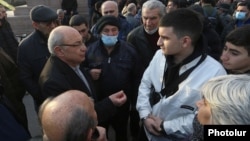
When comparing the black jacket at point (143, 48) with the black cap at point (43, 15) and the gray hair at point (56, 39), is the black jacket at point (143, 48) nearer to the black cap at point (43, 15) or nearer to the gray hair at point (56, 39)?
the black cap at point (43, 15)

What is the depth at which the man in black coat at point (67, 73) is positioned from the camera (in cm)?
249

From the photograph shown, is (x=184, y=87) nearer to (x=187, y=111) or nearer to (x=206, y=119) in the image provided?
(x=187, y=111)

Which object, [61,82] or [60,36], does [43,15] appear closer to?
[60,36]

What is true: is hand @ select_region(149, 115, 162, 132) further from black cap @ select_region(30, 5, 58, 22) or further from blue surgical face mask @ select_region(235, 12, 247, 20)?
blue surgical face mask @ select_region(235, 12, 247, 20)

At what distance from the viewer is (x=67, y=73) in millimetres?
2541

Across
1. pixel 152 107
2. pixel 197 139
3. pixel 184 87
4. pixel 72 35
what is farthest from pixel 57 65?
pixel 197 139

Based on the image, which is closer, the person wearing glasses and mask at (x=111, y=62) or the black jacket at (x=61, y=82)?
the black jacket at (x=61, y=82)

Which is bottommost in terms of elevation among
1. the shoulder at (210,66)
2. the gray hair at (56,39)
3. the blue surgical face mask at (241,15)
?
the blue surgical face mask at (241,15)

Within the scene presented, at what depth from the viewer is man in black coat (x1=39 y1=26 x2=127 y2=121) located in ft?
8.16

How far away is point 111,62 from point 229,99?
2011 millimetres

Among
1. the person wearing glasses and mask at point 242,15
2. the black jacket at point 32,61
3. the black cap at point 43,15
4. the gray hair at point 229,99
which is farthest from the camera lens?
the person wearing glasses and mask at point 242,15

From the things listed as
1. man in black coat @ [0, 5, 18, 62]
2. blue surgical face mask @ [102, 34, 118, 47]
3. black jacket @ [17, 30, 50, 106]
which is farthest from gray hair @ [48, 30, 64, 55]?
man in black coat @ [0, 5, 18, 62]

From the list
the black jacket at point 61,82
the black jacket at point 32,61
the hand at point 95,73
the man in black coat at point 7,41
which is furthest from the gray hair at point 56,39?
the man in black coat at point 7,41

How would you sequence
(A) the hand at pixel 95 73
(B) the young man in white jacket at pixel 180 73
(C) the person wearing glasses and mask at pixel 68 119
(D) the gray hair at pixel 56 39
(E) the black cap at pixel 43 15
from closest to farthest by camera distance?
(C) the person wearing glasses and mask at pixel 68 119 → (B) the young man in white jacket at pixel 180 73 → (D) the gray hair at pixel 56 39 → (A) the hand at pixel 95 73 → (E) the black cap at pixel 43 15
